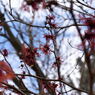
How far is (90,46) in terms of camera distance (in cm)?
187

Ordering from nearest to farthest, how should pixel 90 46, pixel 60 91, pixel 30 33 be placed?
pixel 90 46 < pixel 60 91 < pixel 30 33

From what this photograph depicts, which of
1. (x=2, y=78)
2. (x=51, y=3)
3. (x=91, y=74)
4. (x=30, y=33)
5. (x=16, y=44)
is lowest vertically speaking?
(x=91, y=74)

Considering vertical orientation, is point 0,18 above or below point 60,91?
above

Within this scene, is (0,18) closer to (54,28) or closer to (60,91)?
(54,28)

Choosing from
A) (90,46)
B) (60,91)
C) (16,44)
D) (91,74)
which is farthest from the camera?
(16,44)

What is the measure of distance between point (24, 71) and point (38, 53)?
1.28 ft

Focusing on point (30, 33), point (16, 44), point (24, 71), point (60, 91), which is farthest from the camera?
point (30, 33)

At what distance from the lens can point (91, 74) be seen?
144cm

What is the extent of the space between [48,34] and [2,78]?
132cm

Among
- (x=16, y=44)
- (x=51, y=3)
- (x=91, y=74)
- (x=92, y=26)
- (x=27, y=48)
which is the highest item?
(x=16, y=44)

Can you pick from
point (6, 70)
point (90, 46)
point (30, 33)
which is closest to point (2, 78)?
point (6, 70)

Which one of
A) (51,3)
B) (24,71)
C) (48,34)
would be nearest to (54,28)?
(48,34)

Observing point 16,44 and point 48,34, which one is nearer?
point 48,34

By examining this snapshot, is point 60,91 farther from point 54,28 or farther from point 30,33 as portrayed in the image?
point 30,33
